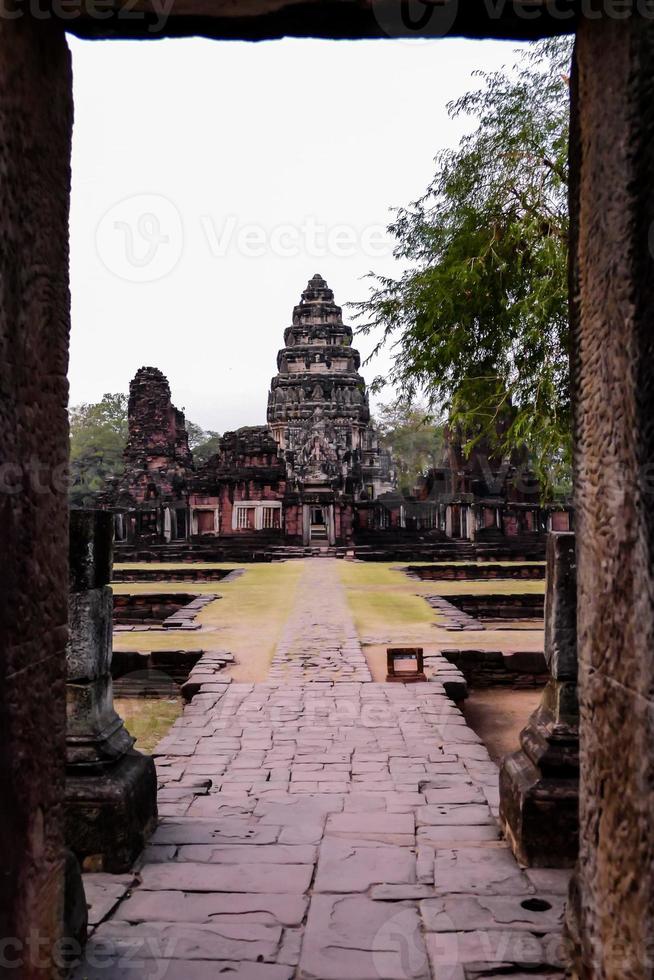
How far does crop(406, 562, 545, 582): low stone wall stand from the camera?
761 inches

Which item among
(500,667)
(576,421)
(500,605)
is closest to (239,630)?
(500,667)

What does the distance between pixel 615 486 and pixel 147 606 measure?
12.5 m

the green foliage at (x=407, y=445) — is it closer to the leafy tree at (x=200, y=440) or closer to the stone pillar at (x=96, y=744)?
the leafy tree at (x=200, y=440)

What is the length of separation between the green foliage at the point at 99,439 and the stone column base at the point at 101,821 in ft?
162

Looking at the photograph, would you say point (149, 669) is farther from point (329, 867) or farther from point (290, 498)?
point (290, 498)

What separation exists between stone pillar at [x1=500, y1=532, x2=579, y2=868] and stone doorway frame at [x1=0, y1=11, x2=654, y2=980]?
0.79 metres

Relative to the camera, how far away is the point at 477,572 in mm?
19797

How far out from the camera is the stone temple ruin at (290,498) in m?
30.4

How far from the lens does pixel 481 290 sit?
7879 mm

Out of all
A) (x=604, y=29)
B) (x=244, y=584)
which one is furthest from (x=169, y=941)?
(x=244, y=584)

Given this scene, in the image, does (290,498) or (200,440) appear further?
(200,440)

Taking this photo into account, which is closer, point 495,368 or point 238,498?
point 495,368

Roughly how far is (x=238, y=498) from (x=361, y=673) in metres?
27.1

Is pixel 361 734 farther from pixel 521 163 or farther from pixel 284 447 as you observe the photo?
pixel 284 447
